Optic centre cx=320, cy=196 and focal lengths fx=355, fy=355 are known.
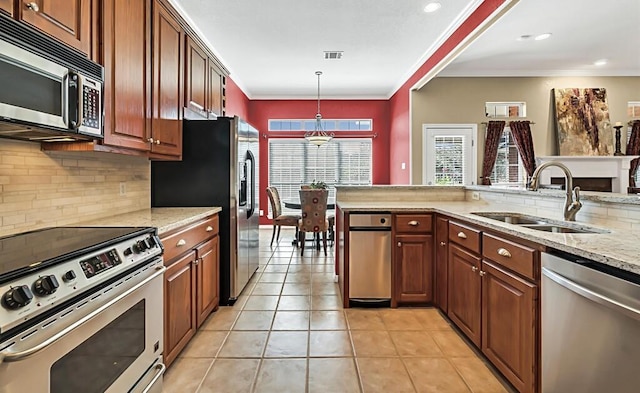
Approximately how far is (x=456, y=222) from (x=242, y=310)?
1877 millimetres

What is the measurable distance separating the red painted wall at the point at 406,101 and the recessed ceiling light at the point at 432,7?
357mm

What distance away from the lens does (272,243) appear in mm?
5816

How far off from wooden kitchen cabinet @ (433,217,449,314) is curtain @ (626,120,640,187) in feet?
18.0

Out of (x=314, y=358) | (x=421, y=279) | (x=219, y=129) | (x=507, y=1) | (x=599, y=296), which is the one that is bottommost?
(x=314, y=358)

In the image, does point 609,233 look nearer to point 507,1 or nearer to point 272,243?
point 507,1

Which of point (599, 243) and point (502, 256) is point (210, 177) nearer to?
point (502, 256)

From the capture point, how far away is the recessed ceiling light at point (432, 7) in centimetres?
348

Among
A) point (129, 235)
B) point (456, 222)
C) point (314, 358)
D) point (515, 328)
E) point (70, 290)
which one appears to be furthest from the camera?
point (456, 222)

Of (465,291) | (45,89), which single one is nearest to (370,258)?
(465,291)

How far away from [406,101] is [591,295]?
18.1ft

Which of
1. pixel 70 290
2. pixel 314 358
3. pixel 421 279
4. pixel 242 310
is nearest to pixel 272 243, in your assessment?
pixel 242 310

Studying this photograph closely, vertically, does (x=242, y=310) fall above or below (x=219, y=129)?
below

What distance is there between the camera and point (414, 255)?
118 inches

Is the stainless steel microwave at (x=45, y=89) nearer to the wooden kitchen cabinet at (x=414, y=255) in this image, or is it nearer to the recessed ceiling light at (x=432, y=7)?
the wooden kitchen cabinet at (x=414, y=255)
